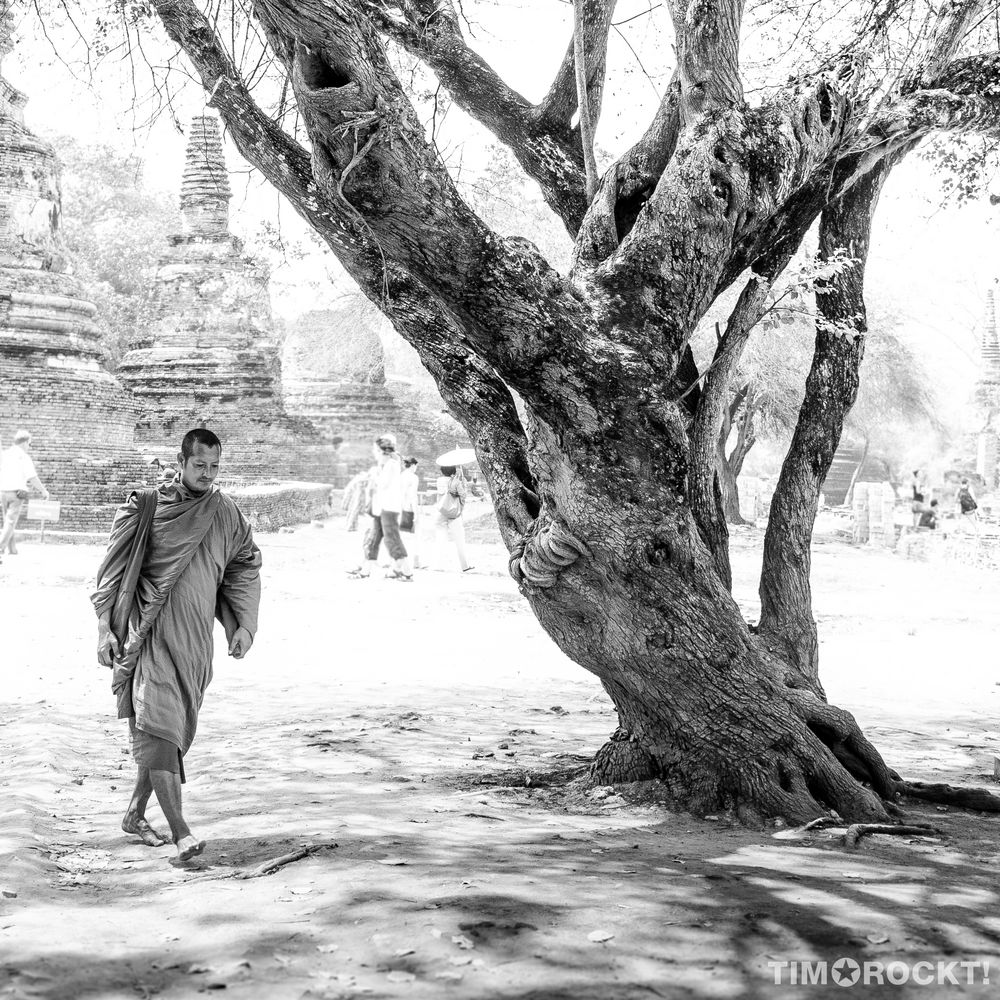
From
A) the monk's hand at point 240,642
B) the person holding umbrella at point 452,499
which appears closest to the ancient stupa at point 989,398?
the person holding umbrella at point 452,499

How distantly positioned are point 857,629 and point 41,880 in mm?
9730

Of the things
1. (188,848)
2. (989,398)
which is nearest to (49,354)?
(188,848)

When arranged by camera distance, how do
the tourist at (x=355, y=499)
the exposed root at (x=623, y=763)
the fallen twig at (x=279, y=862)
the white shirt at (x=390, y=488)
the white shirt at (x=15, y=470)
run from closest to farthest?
1. the fallen twig at (x=279, y=862)
2. the exposed root at (x=623, y=763)
3. the white shirt at (x=390, y=488)
4. the white shirt at (x=15, y=470)
5. the tourist at (x=355, y=499)

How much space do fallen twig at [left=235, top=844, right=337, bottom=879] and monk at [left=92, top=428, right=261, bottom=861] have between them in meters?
0.33

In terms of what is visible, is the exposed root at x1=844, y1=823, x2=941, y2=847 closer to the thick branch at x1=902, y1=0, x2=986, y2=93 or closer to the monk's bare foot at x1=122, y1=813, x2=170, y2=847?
the monk's bare foot at x1=122, y1=813, x2=170, y2=847

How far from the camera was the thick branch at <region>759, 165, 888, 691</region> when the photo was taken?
245 inches

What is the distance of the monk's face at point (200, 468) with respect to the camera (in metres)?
4.77

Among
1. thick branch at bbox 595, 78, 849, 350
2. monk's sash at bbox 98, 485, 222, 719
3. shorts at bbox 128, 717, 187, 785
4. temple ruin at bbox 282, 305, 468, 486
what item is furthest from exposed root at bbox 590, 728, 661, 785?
temple ruin at bbox 282, 305, 468, 486

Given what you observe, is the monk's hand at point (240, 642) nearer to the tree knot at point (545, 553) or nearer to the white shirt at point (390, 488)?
the tree knot at point (545, 553)

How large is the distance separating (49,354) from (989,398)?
32581mm

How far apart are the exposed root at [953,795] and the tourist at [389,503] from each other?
355 inches

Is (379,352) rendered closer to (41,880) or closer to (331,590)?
(331,590)

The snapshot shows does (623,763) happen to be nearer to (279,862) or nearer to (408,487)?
(279,862)

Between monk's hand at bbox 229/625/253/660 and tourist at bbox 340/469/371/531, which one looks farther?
tourist at bbox 340/469/371/531
